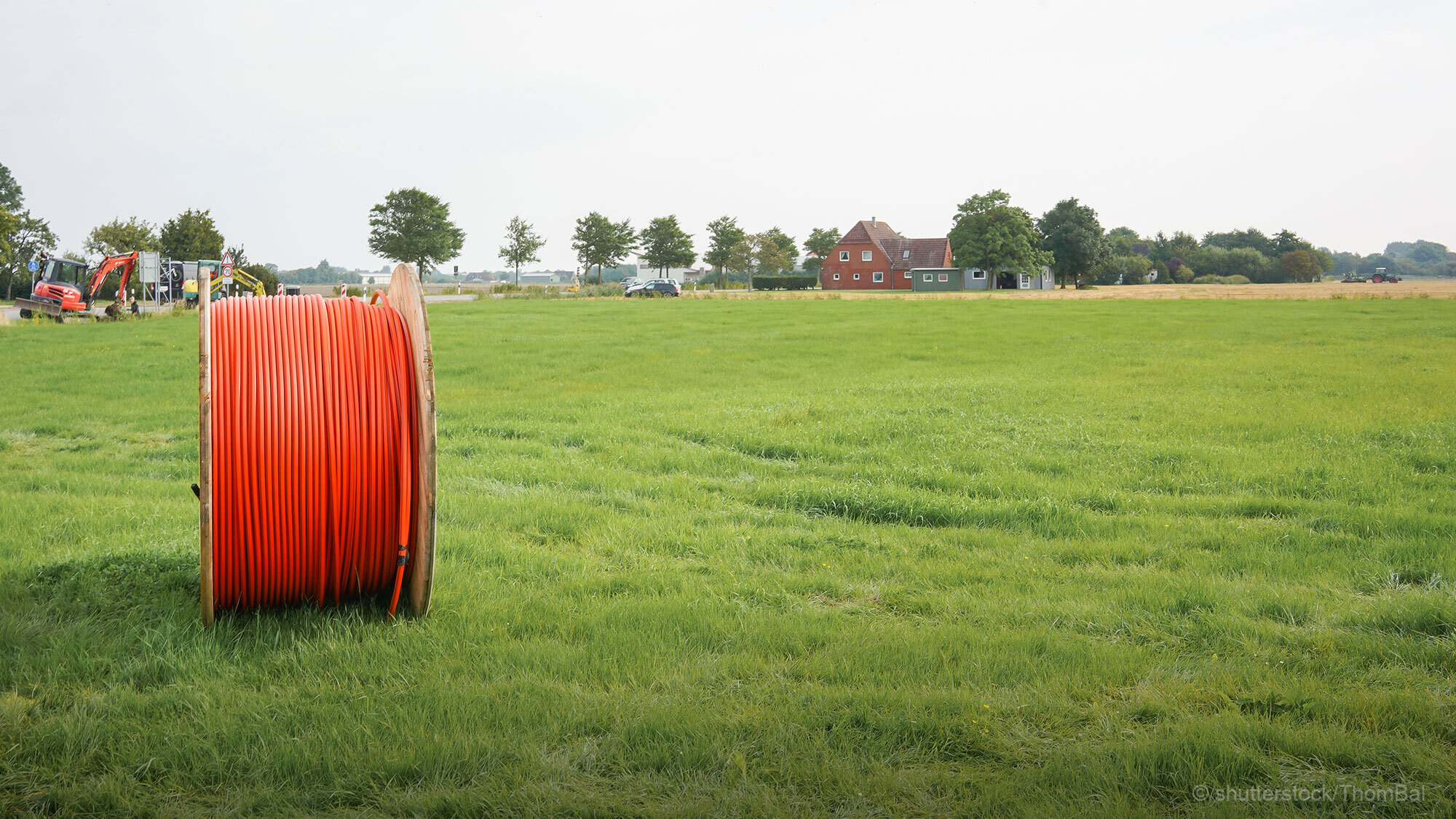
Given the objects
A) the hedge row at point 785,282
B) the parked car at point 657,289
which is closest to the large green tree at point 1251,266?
the hedge row at point 785,282

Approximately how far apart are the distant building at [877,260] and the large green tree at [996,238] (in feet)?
30.2

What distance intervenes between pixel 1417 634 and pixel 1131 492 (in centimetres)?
356

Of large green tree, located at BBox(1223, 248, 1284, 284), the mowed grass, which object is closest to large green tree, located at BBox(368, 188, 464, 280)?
the mowed grass

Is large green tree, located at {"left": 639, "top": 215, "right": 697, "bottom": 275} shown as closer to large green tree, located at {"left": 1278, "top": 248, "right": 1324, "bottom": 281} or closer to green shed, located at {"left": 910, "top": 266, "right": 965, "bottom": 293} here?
green shed, located at {"left": 910, "top": 266, "right": 965, "bottom": 293}

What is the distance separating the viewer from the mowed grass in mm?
3598

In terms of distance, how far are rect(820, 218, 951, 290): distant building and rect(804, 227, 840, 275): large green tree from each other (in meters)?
21.6

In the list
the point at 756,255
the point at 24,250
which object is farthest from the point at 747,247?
the point at 24,250

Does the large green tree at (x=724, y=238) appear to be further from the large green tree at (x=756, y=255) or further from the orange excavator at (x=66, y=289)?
the orange excavator at (x=66, y=289)

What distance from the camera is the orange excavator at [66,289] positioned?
33.9 m

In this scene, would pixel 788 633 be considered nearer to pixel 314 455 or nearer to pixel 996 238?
pixel 314 455

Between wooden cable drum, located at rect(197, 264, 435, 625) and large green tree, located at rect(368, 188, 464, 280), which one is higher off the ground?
large green tree, located at rect(368, 188, 464, 280)

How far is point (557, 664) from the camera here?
454 centimetres

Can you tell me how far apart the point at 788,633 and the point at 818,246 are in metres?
115

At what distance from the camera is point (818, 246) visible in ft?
385
